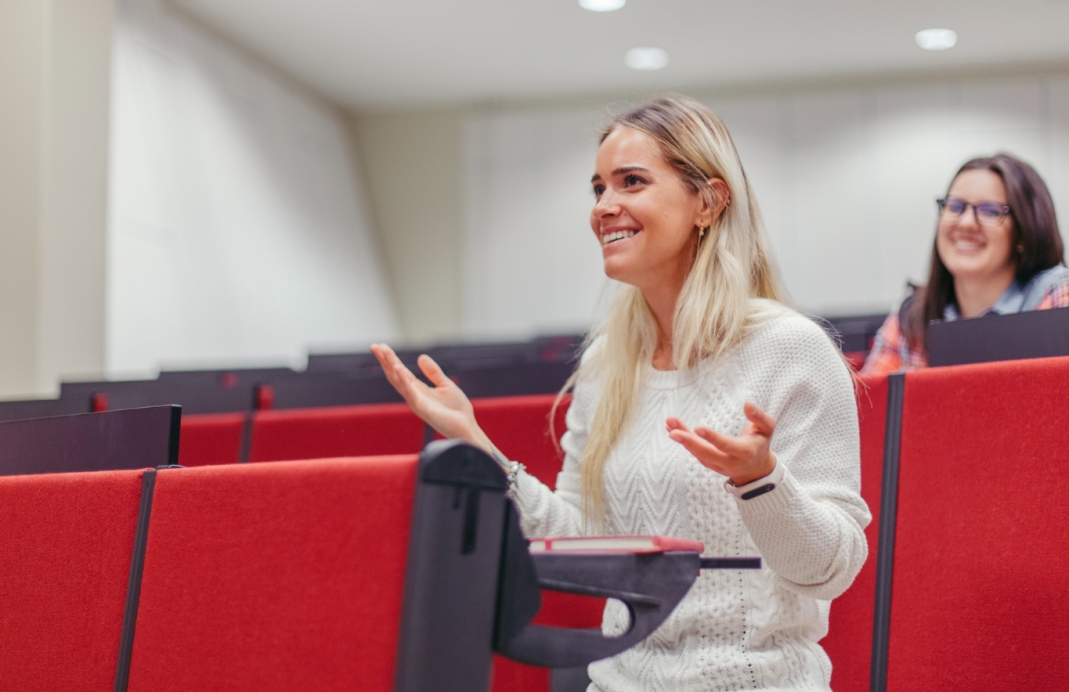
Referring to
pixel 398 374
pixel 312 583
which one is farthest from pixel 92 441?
pixel 312 583

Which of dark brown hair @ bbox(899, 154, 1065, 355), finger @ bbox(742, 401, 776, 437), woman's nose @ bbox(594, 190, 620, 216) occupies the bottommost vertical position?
finger @ bbox(742, 401, 776, 437)

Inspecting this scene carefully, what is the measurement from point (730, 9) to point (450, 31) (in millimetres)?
1808

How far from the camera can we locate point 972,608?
1.29m

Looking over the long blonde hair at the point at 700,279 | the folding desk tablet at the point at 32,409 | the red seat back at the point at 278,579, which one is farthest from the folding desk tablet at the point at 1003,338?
the folding desk tablet at the point at 32,409

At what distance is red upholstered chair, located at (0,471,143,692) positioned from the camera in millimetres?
950

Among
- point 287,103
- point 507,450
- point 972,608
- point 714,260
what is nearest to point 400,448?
point 507,450

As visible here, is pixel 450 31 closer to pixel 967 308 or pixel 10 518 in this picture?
pixel 967 308

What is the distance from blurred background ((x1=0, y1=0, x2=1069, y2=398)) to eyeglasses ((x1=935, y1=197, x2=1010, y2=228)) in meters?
2.78

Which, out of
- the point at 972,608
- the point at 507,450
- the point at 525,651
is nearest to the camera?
the point at 525,651

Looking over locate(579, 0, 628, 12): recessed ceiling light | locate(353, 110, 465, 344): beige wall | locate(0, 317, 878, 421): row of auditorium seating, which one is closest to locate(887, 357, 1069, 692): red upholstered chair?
locate(0, 317, 878, 421): row of auditorium seating

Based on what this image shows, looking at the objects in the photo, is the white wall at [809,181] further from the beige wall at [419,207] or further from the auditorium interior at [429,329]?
the beige wall at [419,207]

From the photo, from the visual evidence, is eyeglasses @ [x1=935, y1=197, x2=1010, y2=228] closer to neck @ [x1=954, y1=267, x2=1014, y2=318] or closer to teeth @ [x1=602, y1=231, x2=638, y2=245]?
neck @ [x1=954, y1=267, x2=1014, y2=318]

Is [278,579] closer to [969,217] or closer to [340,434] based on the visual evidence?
[340,434]

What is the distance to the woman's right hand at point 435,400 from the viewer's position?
1.32 meters
